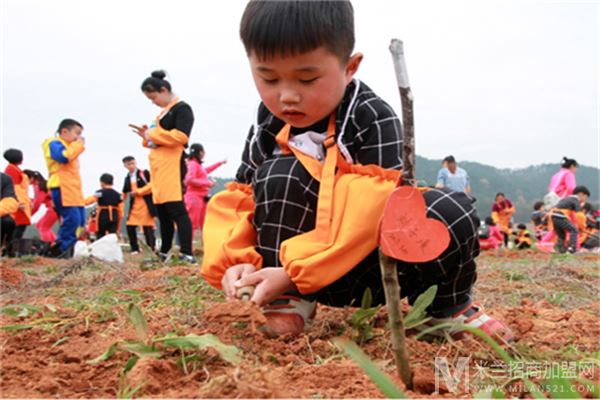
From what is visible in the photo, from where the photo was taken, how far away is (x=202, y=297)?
216 cm

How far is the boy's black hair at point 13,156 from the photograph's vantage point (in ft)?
23.1

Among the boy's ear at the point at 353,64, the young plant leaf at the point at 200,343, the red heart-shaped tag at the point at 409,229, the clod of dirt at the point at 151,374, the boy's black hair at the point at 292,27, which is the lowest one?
the clod of dirt at the point at 151,374

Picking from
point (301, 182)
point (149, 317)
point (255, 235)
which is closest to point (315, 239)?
point (301, 182)

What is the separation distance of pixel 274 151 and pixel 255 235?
0.24 metres

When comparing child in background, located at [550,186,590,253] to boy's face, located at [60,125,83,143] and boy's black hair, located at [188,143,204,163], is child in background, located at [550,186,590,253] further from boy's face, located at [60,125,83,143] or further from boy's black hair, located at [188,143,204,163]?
boy's face, located at [60,125,83,143]

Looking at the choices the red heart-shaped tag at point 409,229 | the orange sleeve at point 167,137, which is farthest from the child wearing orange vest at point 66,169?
the red heart-shaped tag at point 409,229

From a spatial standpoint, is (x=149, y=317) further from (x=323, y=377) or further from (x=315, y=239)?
(x=323, y=377)

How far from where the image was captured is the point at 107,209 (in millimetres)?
8273

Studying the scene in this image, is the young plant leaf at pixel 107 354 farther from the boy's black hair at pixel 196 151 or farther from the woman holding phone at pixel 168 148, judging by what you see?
the boy's black hair at pixel 196 151

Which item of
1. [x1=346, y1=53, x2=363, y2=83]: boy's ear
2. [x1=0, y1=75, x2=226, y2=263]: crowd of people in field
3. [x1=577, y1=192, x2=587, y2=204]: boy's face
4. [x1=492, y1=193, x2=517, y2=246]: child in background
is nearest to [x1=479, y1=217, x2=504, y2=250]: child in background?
[x1=492, y1=193, x2=517, y2=246]: child in background

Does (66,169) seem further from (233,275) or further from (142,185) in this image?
(233,275)

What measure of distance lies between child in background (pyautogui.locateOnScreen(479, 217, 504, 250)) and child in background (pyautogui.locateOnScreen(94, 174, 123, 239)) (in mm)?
5711

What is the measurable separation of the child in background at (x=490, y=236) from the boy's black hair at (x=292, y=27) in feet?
29.1

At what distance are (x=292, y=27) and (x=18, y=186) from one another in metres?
6.78
